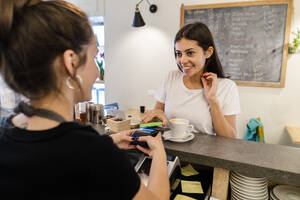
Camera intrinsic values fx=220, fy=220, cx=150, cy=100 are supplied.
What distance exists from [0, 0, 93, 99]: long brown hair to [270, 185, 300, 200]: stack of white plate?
922 millimetres

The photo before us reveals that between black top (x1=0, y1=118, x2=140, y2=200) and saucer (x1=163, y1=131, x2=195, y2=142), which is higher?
black top (x1=0, y1=118, x2=140, y2=200)

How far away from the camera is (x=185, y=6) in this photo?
3.07 meters

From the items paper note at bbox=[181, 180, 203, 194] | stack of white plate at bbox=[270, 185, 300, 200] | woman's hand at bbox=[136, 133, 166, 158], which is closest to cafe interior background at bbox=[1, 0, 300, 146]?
stack of white plate at bbox=[270, 185, 300, 200]

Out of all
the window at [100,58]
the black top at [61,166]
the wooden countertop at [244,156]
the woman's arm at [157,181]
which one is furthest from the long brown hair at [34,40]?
the window at [100,58]

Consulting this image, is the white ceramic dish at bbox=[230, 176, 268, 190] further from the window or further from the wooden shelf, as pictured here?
the window

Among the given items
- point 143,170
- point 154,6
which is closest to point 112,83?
point 154,6

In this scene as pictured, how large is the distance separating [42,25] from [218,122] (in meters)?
1.19

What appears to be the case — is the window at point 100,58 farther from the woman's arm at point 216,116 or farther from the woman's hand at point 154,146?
the woman's hand at point 154,146

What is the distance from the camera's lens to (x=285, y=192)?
90 centimetres

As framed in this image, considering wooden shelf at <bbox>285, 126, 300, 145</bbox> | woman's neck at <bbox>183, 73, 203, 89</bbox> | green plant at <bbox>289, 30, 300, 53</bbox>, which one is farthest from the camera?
green plant at <bbox>289, 30, 300, 53</bbox>

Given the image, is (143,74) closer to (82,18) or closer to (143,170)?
(143,170)

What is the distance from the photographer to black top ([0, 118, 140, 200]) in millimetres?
467

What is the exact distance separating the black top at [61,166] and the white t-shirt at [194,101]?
3.53ft

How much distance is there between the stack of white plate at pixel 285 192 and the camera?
875mm
